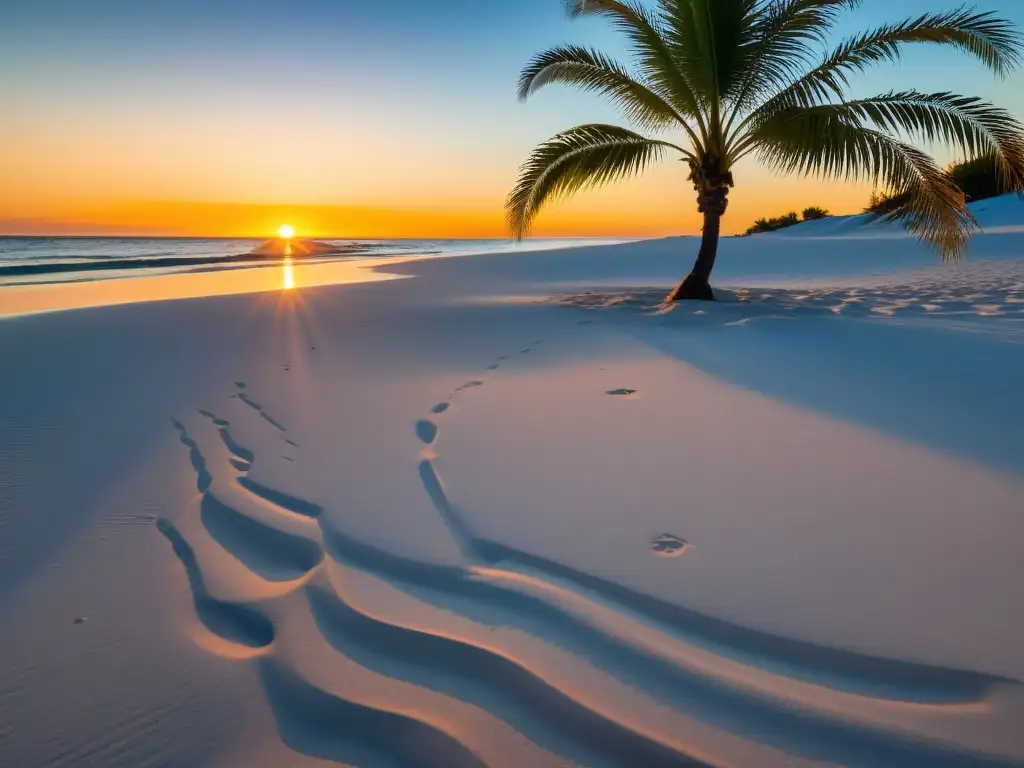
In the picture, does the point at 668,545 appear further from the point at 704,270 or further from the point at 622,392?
the point at 704,270

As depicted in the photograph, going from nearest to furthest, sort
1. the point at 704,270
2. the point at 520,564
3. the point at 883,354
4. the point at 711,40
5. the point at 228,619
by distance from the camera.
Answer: the point at 228,619
the point at 520,564
the point at 883,354
the point at 711,40
the point at 704,270

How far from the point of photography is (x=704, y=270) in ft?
27.1

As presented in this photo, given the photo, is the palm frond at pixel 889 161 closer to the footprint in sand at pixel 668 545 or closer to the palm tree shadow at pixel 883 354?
the palm tree shadow at pixel 883 354

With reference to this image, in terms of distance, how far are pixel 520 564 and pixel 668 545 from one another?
48 centimetres

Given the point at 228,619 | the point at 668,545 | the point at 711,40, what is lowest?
the point at 228,619

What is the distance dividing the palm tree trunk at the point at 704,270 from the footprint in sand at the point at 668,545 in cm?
659

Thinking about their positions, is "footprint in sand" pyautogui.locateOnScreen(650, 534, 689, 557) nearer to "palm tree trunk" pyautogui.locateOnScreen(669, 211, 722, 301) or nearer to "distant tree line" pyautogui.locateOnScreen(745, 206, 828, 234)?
"palm tree trunk" pyautogui.locateOnScreen(669, 211, 722, 301)

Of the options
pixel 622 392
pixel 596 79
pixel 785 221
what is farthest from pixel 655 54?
pixel 785 221

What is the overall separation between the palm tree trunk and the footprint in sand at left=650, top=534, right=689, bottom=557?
6590mm

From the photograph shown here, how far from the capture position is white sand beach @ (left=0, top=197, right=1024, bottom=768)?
53.2 inches

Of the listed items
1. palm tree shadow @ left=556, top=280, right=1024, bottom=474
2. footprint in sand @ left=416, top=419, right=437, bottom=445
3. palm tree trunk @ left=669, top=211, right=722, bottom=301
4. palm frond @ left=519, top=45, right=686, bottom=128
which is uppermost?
palm frond @ left=519, top=45, right=686, bottom=128

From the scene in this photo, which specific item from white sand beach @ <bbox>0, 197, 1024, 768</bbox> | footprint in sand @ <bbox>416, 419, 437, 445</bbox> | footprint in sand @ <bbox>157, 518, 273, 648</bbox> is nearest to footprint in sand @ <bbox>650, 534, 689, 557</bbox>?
white sand beach @ <bbox>0, 197, 1024, 768</bbox>

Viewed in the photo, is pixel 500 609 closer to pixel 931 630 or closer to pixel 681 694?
pixel 681 694

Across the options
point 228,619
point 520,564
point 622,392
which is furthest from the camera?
point 622,392
